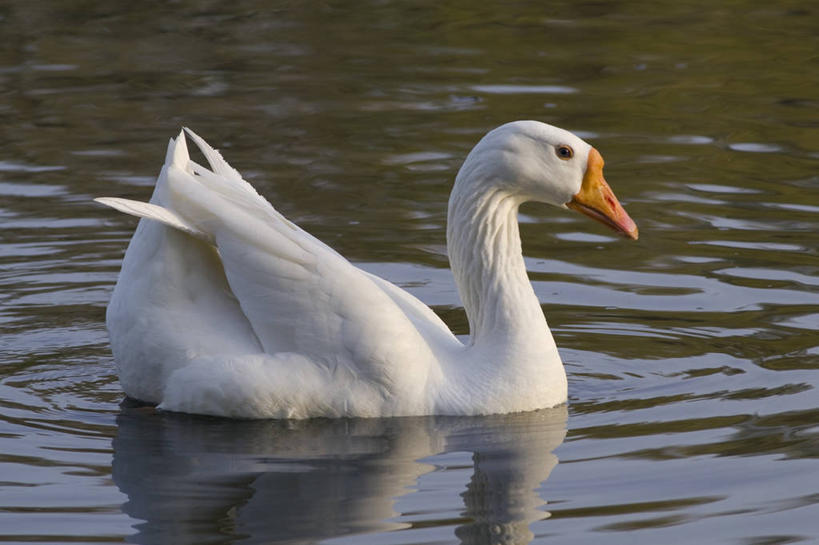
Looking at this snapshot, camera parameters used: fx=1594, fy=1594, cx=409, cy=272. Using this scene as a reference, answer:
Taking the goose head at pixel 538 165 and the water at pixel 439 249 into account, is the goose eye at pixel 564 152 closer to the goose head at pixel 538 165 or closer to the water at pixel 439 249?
the goose head at pixel 538 165

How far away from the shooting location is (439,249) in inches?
428

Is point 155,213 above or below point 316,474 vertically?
above

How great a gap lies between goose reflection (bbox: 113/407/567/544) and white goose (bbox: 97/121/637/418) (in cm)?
14

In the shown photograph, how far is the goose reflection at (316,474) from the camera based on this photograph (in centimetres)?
620

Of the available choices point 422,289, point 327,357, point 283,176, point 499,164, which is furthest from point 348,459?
point 283,176

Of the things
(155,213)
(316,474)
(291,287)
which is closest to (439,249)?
(291,287)

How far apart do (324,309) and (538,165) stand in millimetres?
1272

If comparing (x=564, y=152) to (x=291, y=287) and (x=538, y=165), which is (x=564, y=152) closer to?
(x=538, y=165)

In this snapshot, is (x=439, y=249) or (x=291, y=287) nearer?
(x=291, y=287)

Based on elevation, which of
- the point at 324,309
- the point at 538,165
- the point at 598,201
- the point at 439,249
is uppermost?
the point at 538,165

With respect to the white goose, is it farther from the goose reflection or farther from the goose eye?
the goose reflection

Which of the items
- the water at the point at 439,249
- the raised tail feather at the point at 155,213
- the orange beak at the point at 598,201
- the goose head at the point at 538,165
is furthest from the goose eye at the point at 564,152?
the raised tail feather at the point at 155,213

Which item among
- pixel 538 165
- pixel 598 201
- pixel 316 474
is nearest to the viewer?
pixel 316 474

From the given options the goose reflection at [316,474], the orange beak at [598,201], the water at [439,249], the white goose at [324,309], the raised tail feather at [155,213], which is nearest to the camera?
the goose reflection at [316,474]
